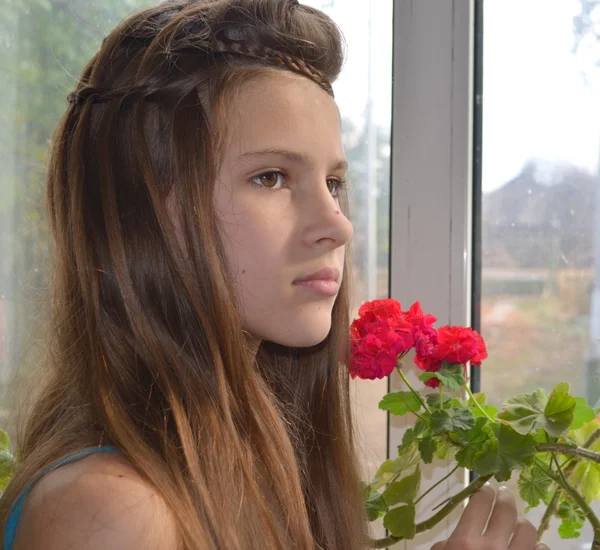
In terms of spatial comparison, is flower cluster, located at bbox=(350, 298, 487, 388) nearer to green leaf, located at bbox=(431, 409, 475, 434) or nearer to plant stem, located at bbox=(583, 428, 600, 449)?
green leaf, located at bbox=(431, 409, 475, 434)

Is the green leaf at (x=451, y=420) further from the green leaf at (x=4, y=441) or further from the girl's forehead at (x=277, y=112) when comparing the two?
the green leaf at (x=4, y=441)

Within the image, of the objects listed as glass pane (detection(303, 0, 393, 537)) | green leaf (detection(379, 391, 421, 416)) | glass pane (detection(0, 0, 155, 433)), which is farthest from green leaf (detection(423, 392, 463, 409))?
glass pane (detection(0, 0, 155, 433))

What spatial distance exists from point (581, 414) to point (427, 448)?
185 mm

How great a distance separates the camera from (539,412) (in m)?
0.89

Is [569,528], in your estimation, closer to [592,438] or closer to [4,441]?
[592,438]

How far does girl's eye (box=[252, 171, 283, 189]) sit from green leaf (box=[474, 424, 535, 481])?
0.37 meters

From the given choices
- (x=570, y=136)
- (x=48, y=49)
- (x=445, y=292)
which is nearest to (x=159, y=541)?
(x=445, y=292)

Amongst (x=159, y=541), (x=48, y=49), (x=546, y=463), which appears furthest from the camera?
(x=48, y=49)

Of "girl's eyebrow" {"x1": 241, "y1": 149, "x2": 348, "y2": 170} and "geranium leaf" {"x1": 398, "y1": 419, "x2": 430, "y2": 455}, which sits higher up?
"girl's eyebrow" {"x1": 241, "y1": 149, "x2": 348, "y2": 170}

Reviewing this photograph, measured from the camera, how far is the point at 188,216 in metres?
0.79

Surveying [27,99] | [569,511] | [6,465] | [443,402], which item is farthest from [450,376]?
[27,99]

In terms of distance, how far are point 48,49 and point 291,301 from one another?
825mm

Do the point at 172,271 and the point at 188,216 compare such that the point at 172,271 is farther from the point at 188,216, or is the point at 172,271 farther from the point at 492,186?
the point at 492,186

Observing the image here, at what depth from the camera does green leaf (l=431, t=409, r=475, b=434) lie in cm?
88
